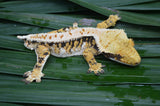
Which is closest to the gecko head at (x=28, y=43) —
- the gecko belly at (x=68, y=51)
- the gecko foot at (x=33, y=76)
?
the gecko belly at (x=68, y=51)

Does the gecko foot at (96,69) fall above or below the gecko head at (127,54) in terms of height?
below

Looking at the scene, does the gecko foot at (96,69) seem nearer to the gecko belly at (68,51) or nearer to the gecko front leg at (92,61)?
the gecko front leg at (92,61)

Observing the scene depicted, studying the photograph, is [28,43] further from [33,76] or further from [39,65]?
[33,76]

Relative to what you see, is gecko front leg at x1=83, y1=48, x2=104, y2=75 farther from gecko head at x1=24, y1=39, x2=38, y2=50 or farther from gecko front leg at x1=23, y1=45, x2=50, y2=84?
gecko head at x1=24, y1=39, x2=38, y2=50

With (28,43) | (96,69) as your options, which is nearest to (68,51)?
(96,69)

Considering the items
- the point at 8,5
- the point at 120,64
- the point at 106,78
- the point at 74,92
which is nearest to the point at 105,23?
the point at 120,64

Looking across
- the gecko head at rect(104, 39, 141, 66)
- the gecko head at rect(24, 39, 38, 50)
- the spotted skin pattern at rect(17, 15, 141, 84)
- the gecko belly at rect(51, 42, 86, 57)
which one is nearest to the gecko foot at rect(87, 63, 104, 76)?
the spotted skin pattern at rect(17, 15, 141, 84)

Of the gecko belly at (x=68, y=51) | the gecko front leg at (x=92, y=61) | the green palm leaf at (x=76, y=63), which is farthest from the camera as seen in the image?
the gecko belly at (x=68, y=51)
